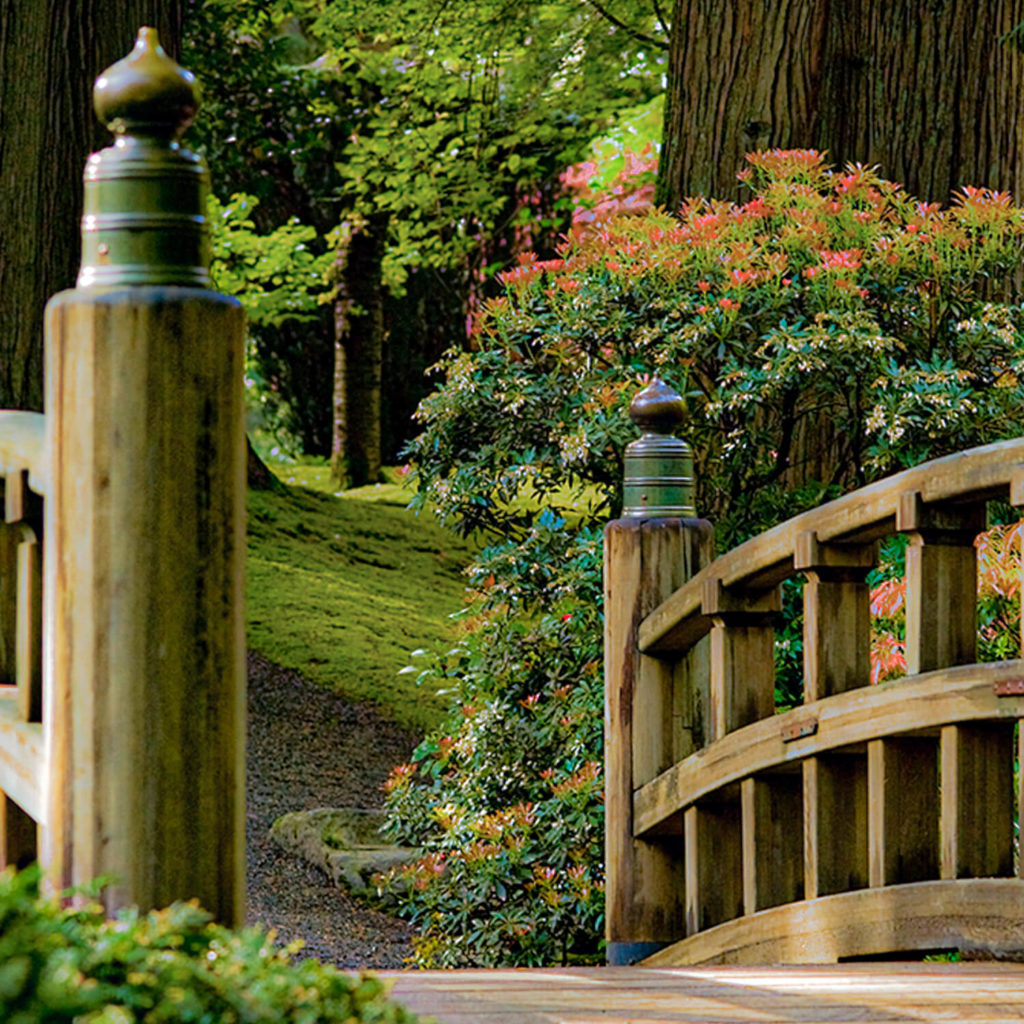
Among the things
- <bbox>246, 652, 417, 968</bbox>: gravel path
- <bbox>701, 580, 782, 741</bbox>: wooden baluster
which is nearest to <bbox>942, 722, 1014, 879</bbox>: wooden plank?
<bbox>701, 580, 782, 741</bbox>: wooden baluster

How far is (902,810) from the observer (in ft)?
11.4

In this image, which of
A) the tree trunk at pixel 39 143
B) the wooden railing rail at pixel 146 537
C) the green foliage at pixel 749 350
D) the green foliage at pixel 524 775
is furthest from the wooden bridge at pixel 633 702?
the tree trunk at pixel 39 143

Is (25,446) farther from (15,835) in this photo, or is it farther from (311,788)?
(311,788)

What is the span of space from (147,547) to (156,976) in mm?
614

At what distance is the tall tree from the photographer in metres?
7.23

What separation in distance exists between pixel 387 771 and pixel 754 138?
441 cm

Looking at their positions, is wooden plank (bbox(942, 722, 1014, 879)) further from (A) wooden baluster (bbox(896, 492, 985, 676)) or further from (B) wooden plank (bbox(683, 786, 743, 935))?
(B) wooden plank (bbox(683, 786, 743, 935))

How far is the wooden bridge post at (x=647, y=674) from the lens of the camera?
4156 millimetres

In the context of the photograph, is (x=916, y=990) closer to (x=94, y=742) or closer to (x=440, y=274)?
(x=94, y=742)

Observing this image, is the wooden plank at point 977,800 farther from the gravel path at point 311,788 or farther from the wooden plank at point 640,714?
the gravel path at point 311,788

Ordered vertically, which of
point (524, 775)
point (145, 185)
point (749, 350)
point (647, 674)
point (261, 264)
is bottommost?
point (524, 775)

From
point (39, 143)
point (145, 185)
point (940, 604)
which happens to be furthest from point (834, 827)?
point (39, 143)

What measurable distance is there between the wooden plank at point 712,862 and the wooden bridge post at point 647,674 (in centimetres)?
17

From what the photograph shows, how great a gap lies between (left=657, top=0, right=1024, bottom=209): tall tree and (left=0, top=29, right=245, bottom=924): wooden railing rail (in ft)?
17.3
